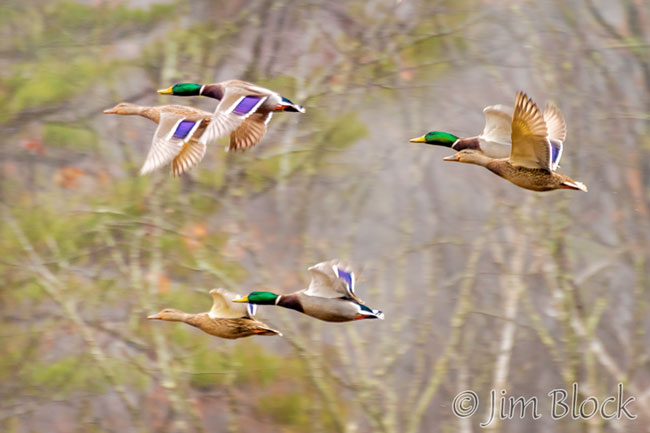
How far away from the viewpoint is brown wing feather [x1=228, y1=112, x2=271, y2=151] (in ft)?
25.1

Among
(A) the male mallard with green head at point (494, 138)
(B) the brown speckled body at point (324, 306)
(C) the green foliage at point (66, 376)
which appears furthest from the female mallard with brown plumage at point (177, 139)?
(C) the green foliage at point (66, 376)

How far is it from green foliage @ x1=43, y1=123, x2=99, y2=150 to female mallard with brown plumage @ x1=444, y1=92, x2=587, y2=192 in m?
6.04

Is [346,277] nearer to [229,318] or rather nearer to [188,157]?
[229,318]

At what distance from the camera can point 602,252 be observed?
480 inches

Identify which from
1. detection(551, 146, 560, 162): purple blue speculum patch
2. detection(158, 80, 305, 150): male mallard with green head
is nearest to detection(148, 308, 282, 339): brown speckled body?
detection(158, 80, 305, 150): male mallard with green head

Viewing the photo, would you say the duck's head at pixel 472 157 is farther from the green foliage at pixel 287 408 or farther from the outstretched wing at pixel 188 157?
the green foliage at pixel 287 408

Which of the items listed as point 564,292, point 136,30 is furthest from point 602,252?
point 136,30

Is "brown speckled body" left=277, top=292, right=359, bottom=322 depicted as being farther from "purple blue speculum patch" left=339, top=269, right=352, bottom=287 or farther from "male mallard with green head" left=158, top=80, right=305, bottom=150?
"male mallard with green head" left=158, top=80, right=305, bottom=150

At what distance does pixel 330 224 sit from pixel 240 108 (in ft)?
16.4

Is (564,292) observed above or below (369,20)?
below

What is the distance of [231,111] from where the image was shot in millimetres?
6977

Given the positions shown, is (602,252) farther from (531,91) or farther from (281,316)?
(281,316)

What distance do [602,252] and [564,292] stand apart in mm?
559

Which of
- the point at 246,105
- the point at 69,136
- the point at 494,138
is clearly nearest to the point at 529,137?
the point at 494,138
